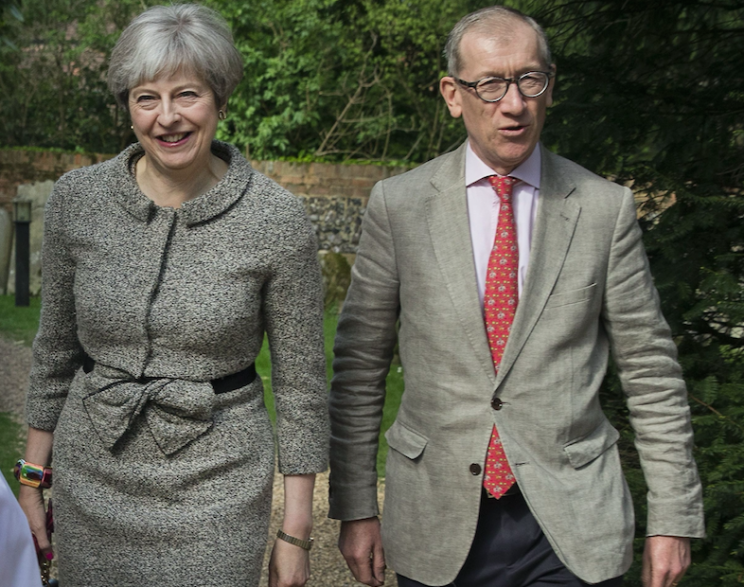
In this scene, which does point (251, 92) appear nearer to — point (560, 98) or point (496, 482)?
point (560, 98)

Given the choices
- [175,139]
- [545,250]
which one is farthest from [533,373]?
[175,139]

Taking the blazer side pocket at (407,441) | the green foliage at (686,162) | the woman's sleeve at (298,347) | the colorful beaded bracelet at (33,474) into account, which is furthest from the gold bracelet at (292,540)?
the green foliage at (686,162)

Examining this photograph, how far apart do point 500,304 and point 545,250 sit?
17 cm

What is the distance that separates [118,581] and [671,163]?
2.61 metres

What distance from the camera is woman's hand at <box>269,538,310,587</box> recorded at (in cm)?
265

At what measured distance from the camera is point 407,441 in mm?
2752

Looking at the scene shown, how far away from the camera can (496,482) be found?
2643mm

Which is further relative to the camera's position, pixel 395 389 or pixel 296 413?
pixel 395 389

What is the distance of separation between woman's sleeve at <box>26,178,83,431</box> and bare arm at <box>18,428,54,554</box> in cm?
3

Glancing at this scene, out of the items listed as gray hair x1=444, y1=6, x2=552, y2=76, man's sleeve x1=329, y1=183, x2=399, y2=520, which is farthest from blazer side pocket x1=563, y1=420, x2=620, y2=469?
gray hair x1=444, y1=6, x2=552, y2=76

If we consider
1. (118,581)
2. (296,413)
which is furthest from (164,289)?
(118,581)

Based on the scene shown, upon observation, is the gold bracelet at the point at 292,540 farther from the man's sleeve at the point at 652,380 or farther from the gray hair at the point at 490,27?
the gray hair at the point at 490,27

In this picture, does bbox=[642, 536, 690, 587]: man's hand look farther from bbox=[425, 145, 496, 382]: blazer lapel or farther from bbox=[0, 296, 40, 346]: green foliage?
bbox=[0, 296, 40, 346]: green foliage

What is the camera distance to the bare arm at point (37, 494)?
9.16 ft
